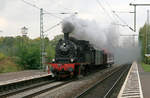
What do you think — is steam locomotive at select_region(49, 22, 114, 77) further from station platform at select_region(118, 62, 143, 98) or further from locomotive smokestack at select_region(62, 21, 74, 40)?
station platform at select_region(118, 62, 143, 98)

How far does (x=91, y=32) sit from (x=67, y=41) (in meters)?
7.24

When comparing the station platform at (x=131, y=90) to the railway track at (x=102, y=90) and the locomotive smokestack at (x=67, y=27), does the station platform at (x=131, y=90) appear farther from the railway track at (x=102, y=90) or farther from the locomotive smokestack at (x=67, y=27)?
the locomotive smokestack at (x=67, y=27)

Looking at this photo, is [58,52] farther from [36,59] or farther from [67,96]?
[36,59]

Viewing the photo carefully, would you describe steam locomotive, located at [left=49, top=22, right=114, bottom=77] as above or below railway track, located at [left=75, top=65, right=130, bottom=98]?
above

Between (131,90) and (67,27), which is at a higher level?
(67,27)

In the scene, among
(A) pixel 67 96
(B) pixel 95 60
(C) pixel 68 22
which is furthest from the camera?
(B) pixel 95 60

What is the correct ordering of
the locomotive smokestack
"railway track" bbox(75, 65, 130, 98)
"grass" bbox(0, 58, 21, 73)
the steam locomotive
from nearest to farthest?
"railway track" bbox(75, 65, 130, 98) → the steam locomotive → the locomotive smokestack → "grass" bbox(0, 58, 21, 73)

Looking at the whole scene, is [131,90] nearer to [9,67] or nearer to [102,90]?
[102,90]

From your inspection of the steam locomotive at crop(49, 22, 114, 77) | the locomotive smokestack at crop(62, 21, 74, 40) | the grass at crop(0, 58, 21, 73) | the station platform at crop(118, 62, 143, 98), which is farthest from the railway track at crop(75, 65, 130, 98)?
the grass at crop(0, 58, 21, 73)

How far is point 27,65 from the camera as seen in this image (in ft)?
126

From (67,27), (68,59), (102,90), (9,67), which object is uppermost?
(67,27)

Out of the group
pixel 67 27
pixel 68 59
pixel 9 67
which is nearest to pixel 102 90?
pixel 68 59

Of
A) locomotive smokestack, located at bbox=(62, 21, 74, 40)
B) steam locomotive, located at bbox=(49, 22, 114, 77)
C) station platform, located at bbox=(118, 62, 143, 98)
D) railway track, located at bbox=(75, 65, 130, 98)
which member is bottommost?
railway track, located at bbox=(75, 65, 130, 98)

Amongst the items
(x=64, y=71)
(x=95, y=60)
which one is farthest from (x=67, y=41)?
(x=95, y=60)
